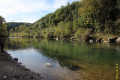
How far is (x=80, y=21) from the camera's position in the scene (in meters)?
74.9

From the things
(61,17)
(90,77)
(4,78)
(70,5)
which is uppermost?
(70,5)

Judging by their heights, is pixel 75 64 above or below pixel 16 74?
below

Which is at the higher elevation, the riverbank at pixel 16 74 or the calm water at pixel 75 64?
the riverbank at pixel 16 74

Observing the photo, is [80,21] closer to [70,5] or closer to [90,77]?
[90,77]

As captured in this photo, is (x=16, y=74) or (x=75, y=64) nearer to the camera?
(x=16, y=74)

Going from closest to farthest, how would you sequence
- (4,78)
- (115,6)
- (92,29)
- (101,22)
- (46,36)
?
(4,78) < (115,6) < (101,22) < (92,29) < (46,36)

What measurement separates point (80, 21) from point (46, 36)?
164 ft

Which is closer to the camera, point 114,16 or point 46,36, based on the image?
point 114,16

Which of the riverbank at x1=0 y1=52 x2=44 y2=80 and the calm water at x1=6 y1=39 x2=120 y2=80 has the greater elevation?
the riverbank at x1=0 y1=52 x2=44 y2=80

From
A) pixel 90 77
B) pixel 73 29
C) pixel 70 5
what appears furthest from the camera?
pixel 70 5

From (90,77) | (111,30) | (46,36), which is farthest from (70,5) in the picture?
(90,77)

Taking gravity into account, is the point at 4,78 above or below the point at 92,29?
below

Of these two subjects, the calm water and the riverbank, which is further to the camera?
the calm water

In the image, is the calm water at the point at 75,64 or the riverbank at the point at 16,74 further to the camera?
the calm water at the point at 75,64
